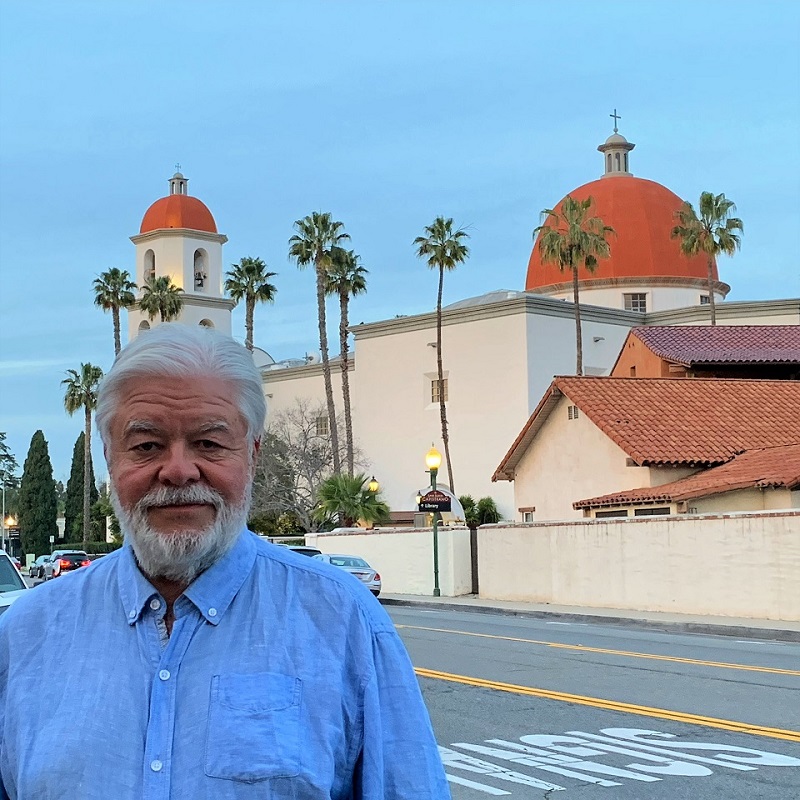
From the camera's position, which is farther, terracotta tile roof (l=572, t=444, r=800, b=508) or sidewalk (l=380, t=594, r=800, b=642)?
terracotta tile roof (l=572, t=444, r=800, b=508)

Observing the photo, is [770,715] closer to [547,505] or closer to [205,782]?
[205,782]

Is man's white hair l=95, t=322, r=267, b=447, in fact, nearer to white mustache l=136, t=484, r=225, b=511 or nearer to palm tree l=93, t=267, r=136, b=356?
white mustache l=136, t=484, r=225, b=511

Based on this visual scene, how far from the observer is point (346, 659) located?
322 cm

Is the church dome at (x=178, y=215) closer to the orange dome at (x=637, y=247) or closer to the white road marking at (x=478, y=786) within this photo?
the orange dome at (x=637, y=247)

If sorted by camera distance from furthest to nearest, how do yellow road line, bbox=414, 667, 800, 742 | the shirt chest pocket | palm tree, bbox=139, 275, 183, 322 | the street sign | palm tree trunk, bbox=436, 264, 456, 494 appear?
palm tree, bbox=139, 275, 183, 322
palm tree trunk, bbox=436, 264, 456, 494
the street sign
yellow road line, bbox=414, 667, 800, 742
the shirt chest pocket

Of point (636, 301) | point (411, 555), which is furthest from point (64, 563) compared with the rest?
point (636, 301)

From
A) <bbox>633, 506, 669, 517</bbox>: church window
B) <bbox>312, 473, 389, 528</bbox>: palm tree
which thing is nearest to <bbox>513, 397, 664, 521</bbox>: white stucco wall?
<bbox>633, 506, 669, 517</bbox>: church window

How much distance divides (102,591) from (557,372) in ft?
211

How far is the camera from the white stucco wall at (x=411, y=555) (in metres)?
42.7

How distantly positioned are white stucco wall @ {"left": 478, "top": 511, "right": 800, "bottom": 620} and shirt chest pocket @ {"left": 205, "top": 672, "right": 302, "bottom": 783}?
25.8m

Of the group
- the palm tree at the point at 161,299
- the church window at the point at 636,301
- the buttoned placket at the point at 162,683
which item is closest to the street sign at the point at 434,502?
the church window at the point at 636,301

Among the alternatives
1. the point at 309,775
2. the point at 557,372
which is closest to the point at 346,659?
the point at 309,775

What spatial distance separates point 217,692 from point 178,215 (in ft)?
265

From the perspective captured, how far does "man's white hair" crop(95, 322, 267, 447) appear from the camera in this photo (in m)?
3.44
